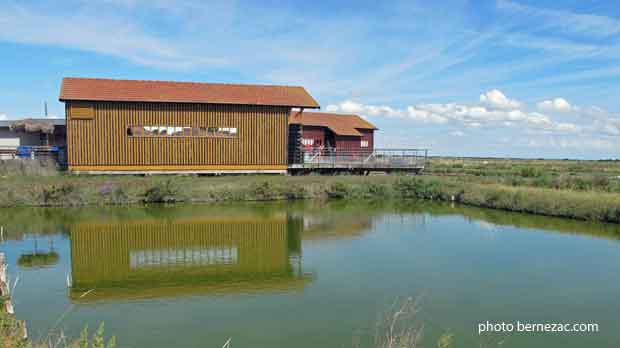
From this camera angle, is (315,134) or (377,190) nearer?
(377,190)

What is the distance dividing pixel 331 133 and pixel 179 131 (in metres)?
14.5

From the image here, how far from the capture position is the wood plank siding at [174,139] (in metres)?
23.7

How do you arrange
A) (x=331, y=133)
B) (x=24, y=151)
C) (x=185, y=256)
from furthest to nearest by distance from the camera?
(x=331, y=133) → (x=24, y=151) → (x=185, y=256)

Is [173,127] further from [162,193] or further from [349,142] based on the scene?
[349,142]

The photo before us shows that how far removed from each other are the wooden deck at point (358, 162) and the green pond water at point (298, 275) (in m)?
9.04

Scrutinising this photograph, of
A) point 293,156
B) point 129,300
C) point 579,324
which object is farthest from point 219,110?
point 579,324

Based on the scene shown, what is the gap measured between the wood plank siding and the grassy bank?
4.41ft

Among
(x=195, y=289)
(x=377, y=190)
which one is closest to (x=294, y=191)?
(x=377, y=190)

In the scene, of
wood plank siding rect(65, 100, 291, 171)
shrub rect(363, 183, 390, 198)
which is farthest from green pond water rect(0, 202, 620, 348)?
shrub rect(363, 183, 390, 198)

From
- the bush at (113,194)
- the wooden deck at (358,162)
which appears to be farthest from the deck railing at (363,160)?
the bush at (113,194)

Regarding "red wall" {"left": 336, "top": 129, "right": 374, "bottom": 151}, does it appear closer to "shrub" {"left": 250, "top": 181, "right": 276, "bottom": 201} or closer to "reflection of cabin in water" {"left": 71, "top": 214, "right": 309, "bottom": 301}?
"shrub" {"left": 250, "top": 181, "right": 276, "bottom": 201}

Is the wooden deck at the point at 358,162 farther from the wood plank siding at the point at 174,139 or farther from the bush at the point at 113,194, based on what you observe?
the bush at the point at 113,194

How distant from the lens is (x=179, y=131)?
81.3ft

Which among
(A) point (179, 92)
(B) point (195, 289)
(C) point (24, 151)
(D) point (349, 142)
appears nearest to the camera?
(B) point (195, 289)
